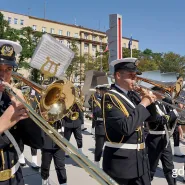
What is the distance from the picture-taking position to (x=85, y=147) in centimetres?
785

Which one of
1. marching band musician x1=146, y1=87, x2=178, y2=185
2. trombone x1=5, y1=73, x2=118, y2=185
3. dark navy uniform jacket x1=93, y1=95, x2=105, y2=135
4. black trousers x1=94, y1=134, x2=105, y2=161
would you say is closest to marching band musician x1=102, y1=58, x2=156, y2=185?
trombone x1=5, y1=73, x2=118, y2=185

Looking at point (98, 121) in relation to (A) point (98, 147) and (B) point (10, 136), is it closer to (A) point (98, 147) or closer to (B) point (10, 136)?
(A) point (98, 147)

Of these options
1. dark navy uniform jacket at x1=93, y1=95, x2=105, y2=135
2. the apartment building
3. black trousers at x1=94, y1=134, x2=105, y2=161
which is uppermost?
the apartment building

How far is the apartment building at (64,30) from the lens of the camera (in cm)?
5816

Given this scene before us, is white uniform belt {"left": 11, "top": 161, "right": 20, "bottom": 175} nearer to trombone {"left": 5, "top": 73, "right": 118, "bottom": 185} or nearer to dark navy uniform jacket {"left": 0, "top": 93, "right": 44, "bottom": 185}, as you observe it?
dark navy uniform jacket {"left": 0, "top": 93, "right": 44, "bottom": 185}

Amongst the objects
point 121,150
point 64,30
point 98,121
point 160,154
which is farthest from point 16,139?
point 64,30

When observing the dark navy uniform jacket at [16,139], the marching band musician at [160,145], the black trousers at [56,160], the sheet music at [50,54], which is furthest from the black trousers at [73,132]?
the dark navy uniform jacket at [16,139]

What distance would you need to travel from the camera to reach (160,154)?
4.35 meters

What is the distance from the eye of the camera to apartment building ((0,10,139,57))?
5816cm

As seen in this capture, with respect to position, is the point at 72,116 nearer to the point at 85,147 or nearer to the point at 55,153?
the point at 55,153

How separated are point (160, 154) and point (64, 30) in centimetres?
6587

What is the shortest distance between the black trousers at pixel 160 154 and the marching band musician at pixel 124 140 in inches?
57.7

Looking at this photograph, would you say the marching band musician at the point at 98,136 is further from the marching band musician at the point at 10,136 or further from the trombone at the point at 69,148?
the trombone at the point at 69,148

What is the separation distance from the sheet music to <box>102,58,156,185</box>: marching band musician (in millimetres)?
931
